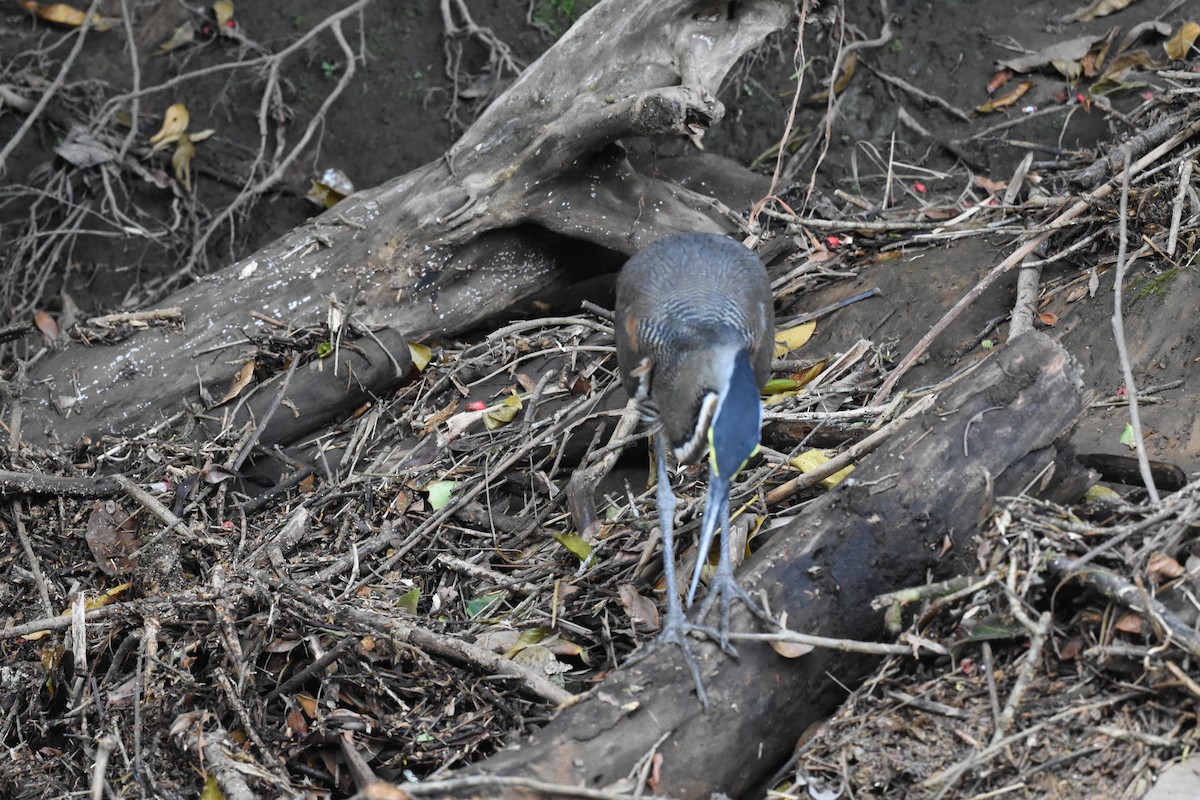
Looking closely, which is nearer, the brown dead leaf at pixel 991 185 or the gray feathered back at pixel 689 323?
the gray feathered back at pixel 689 323

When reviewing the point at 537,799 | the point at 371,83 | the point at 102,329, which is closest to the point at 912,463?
the point at 537,799

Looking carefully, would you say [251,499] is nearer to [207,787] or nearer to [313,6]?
[207,787]

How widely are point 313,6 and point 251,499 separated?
4.19m

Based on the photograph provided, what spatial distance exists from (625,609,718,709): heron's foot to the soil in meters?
3.11

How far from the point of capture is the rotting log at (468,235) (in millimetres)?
5664

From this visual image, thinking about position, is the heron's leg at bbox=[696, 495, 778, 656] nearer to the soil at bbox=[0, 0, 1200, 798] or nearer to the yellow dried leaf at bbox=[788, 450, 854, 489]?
the yellow dried leaf at bbox=[788, 450, 854, 489]

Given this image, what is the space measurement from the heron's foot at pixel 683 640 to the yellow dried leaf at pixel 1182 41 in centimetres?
499

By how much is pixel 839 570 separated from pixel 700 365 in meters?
0.79

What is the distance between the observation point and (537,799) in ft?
9.43

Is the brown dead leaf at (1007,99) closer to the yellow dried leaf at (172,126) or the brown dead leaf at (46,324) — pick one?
the yellow dried leaf at (172,126)

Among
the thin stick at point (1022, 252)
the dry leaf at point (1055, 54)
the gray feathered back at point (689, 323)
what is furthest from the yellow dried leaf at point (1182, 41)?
the gray feathered back at point (689, 323)

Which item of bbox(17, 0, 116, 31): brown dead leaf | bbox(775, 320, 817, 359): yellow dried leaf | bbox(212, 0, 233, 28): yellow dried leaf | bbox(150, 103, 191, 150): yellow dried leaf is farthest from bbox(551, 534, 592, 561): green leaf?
bbox(17, 0, 116, 31): brown dead leaf

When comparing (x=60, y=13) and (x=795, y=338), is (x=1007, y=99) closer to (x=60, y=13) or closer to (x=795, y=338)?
(x=795, y=338)

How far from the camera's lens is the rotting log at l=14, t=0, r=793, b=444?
223 inches
